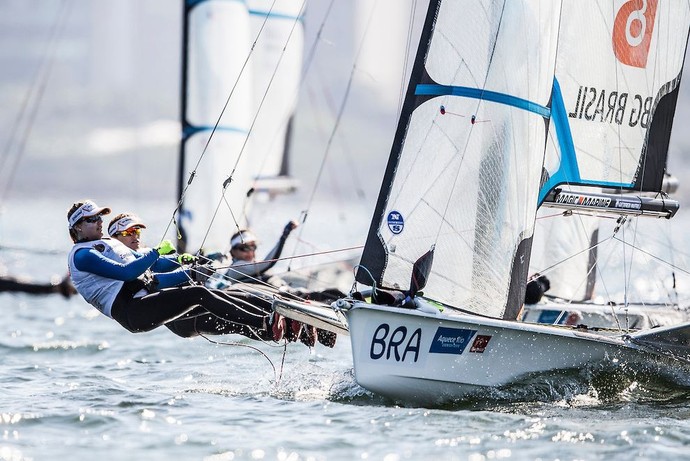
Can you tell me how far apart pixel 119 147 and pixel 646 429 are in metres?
134

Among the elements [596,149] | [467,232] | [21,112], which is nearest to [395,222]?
[467,232]

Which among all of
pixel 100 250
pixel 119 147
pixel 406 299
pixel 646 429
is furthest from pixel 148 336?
pixel 119 147

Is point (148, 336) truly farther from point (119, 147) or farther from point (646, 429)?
point (119, 147)

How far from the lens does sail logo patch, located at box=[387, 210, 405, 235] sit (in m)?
6.21

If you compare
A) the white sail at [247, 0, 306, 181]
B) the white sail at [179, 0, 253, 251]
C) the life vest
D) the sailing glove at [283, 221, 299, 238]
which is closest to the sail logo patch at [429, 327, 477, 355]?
the life vest

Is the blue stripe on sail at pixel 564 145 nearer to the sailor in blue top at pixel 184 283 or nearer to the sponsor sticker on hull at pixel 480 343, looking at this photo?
the sponsor sticker on hull at pixel 480 343

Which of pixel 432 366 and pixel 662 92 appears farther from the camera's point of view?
pixel 662 92

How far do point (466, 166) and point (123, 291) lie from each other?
6.11ft

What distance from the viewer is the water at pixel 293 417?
526cm

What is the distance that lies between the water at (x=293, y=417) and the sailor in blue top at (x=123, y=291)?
432 millimetres

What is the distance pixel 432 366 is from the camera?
6.02 m

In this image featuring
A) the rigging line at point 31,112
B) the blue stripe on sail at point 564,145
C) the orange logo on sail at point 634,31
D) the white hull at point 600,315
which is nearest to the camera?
the blue stripe on sail at point 564,145

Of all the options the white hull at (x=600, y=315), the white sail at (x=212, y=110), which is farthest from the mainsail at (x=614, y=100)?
the white sail at (x=212, y=110)

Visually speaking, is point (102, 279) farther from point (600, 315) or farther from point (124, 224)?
point (600, 315)
